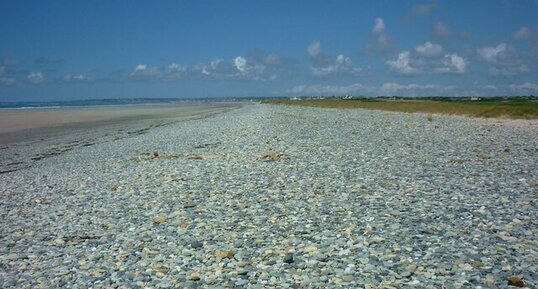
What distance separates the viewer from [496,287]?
7.15 meters

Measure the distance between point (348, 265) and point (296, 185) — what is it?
278 inches

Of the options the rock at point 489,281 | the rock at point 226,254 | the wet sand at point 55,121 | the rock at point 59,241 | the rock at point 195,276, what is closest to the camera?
the rock at point 489,281

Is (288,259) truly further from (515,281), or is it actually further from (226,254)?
(515,281)

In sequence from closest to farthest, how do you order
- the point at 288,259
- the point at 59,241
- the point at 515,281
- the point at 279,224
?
the point at 515,281
the point at 288,259
the point at 59,241
the point at 279,224

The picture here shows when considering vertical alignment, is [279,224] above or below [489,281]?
below

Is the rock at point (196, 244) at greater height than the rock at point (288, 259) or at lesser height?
lesser

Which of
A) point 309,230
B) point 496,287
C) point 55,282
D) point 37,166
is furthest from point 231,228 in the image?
point 37,166

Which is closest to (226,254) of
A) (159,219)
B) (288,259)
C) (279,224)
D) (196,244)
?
(196,244)

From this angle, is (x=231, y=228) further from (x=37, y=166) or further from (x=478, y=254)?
(x=37, y=166)

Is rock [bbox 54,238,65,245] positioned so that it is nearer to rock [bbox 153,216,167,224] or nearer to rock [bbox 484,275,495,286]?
rock [bbox 153,216,167,224]

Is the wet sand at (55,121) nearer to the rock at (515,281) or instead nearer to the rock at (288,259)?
the rock at (288,259)

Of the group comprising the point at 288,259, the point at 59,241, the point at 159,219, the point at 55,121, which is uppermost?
the point at 288,259

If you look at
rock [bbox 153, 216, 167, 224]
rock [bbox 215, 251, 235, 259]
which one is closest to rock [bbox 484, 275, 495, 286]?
rock [bbox 215, 251, 235, 259]

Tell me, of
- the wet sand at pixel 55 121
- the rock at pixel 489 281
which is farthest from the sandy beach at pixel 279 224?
the wet sand at pixel 55 121
